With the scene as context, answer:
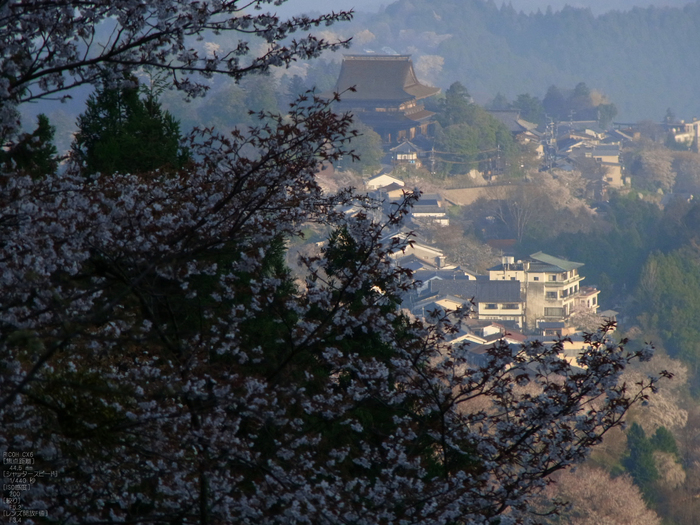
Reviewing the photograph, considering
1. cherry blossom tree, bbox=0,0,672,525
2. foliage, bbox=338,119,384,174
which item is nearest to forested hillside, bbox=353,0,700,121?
foliage, bbox=338,119,384,174

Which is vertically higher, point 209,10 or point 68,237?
point 209,10

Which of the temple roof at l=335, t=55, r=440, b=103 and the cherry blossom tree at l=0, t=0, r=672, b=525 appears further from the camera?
the temple roof at l=335, t=55, r=440, b=103

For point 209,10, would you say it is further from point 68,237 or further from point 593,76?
point 593,76

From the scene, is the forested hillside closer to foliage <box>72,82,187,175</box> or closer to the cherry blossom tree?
foliage <box>72,82,187,175</box>

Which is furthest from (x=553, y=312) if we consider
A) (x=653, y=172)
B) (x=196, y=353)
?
(x=196, y=353)

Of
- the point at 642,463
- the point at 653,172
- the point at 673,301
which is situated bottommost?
the point at 653,172

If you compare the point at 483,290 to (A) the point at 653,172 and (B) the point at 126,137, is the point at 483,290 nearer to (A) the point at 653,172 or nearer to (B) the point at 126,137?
(B) the point at 126,137

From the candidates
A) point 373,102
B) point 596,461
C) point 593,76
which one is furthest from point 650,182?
point 593,76
